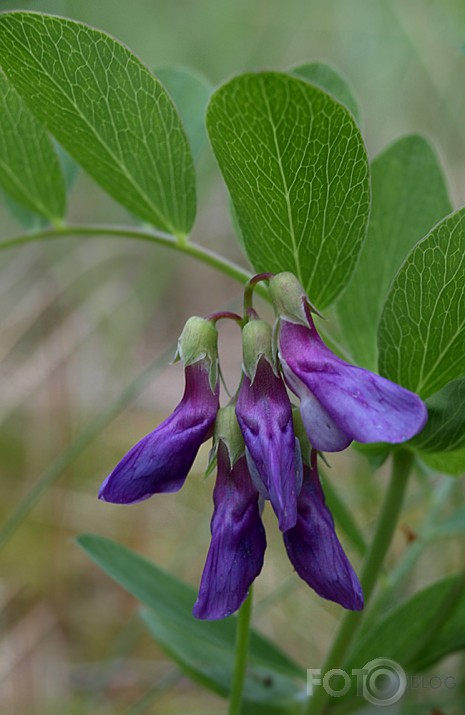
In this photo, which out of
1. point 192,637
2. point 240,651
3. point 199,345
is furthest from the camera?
point 192,637

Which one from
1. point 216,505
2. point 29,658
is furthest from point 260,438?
point 29,658

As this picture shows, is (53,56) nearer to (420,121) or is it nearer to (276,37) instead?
(420,121)

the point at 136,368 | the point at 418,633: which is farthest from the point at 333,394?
the point at 136,368

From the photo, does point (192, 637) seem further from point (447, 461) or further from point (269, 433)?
point (269, 433)

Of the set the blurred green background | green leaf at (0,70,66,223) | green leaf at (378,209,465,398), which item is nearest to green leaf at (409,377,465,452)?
green leaf at (378,209,465,398)

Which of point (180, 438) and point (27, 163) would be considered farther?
point (27, 163)

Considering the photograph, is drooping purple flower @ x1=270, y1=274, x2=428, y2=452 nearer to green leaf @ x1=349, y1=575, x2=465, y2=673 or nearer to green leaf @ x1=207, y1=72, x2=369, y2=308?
green leaf @ x1=207, y1=72, x2=369, y2=308
